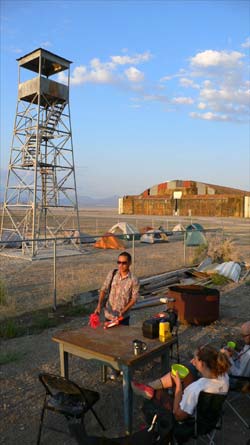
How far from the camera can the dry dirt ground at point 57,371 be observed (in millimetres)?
3990

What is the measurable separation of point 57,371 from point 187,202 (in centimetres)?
6057

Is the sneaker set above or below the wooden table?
below

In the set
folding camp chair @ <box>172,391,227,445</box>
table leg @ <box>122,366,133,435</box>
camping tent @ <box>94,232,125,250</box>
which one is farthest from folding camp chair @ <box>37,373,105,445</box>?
camping tent @ <box>94,232,125,250</box>

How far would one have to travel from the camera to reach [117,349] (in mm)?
3939

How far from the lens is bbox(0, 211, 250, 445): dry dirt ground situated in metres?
3.99

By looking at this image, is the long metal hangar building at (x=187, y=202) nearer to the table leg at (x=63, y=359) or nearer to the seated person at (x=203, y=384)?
the table leg at (x=63, y=359)

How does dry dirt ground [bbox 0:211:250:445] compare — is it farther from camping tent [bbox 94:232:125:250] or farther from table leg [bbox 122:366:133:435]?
camping tent [bbox 94:232:125:250]

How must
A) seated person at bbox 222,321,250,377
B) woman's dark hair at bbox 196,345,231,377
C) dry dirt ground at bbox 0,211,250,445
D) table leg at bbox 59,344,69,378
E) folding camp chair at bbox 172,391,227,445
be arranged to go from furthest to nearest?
table leg at bbox 59,344,69,378, seated person at bbox 222,321,250,377, dry dirt ground at bbox 0,211,250,445, woman's dark hair at bbox 196,345,231,377, folding camp chair at bbox 172,391,227,445

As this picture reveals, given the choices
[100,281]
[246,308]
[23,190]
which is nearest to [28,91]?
[23,190]

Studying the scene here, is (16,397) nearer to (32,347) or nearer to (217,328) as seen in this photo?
(32,347)

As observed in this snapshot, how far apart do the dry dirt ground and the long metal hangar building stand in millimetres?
47332

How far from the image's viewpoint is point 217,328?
760cm

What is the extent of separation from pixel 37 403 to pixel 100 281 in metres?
7.13

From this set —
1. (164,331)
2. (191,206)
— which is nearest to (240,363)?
(164,331)
